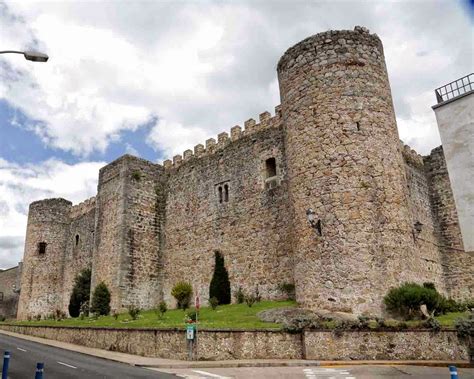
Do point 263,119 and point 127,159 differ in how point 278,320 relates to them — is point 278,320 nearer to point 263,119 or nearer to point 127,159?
point 263,119

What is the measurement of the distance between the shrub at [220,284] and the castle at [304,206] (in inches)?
13.2

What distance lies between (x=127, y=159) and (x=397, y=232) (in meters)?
17.2

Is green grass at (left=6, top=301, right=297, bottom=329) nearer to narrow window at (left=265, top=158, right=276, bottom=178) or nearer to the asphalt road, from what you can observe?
→ the asphalt road

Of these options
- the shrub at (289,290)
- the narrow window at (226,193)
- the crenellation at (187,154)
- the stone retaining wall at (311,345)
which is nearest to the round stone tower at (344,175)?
the stone retaining wall at (311,345)

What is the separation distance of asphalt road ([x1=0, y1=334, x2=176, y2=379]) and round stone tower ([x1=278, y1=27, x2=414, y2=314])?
22.5ft

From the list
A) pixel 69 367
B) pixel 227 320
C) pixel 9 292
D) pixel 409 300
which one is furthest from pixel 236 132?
pixel 9 292

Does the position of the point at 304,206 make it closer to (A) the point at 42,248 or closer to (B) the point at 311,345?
(B) the point at 311,345

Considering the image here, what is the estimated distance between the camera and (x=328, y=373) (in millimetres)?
10406

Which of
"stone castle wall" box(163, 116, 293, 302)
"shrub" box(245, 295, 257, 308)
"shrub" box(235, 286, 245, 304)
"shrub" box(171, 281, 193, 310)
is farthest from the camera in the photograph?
"shrub" box(171, 281, 193, 310)

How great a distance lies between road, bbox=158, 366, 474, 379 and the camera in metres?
9.81

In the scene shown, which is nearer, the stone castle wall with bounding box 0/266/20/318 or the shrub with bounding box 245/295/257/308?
the shrub with bounding box 245/295/257/308

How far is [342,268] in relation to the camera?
1509 centimetres

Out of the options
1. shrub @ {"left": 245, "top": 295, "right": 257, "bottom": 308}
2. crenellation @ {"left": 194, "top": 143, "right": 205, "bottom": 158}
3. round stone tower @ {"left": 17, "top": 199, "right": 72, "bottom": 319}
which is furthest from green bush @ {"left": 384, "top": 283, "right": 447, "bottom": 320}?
round stone tower @ {"left": 17, "top": 199, "right": 72, "bottom": 319}

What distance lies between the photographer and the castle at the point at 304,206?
15469mm
